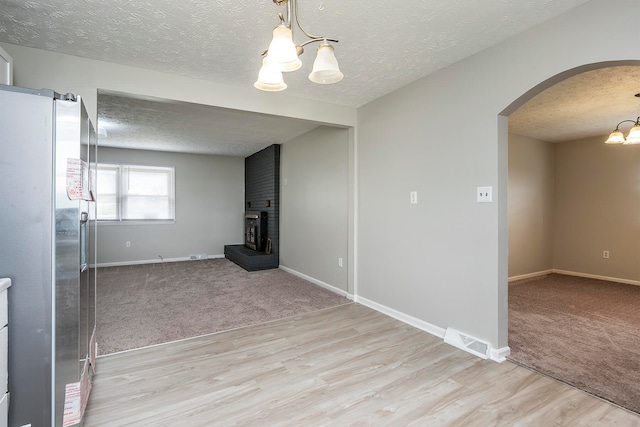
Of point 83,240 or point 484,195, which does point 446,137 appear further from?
point 83,240

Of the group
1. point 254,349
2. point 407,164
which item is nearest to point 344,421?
point 254,349

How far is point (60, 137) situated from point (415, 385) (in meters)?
2.45

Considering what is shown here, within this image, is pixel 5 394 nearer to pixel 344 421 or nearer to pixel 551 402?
pixel 344 421

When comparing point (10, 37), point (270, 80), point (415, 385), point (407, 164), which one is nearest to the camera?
point (270, 80)

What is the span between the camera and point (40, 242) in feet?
4.49

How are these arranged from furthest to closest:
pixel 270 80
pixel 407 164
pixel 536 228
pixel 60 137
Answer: pixel 536 228 → pixel 407 164 → pixel 270 80 → pixel 60 137

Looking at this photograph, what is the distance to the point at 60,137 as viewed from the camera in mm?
1412

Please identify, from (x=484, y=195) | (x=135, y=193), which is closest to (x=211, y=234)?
(x=135, y=193)

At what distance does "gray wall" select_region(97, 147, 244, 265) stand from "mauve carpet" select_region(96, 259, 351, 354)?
2.40ft

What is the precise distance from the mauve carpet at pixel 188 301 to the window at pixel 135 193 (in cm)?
120

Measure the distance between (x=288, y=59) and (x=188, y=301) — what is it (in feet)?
11.1

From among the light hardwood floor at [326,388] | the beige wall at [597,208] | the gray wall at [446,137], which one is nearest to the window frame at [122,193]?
the gray wall at [446,137]

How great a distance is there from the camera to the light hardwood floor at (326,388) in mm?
1695

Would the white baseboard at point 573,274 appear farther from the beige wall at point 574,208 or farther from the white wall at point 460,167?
the white wall at point 460,167
